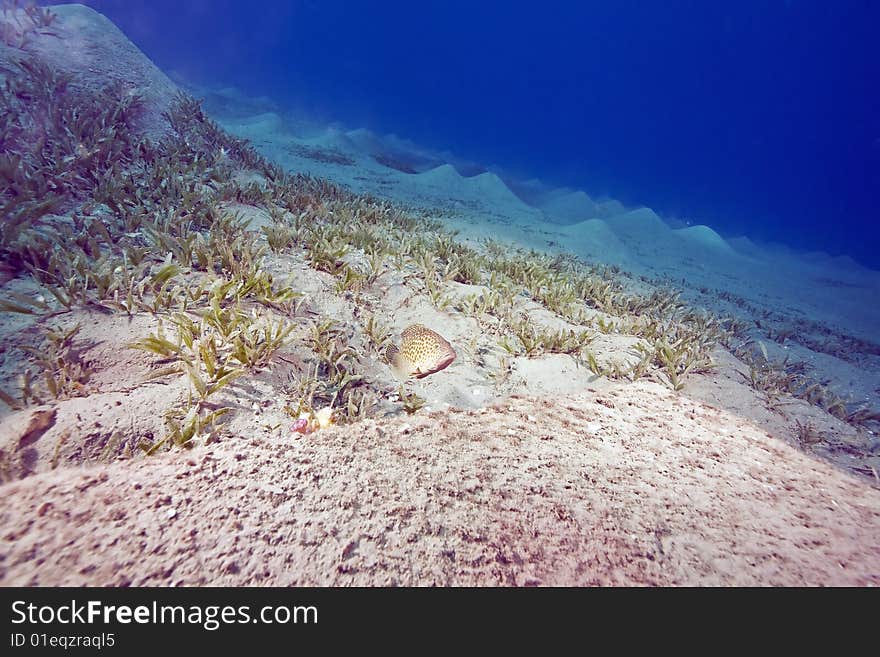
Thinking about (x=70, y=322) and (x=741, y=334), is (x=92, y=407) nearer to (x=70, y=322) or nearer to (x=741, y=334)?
(x=70, y=322)

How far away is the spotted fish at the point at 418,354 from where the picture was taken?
9.99ft

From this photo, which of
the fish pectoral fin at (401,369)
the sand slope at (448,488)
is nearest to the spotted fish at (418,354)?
the fish pectoral fin at (401,369)

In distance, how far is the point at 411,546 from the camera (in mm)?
1393

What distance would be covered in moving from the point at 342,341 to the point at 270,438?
130cm

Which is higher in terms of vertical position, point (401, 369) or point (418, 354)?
point (418, 354)

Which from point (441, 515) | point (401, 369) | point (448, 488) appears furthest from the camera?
point (401, 369)

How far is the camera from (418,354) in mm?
3072

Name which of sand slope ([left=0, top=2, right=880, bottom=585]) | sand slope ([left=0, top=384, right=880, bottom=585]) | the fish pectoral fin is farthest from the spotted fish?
sand slope ([left=0, top=384, right=880, bottom=585])

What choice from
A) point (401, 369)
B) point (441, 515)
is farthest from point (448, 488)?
point (401, 369)

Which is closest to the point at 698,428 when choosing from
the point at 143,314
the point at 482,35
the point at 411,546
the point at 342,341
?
the point at 411,546

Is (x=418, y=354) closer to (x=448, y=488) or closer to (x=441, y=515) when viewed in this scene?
(x=448, y=488)

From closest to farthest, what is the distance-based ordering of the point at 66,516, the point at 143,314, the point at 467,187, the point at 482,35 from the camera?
1. the point at 66,516
2. the point at 143,314
3. the point at 467,187
4. the point at 482,35

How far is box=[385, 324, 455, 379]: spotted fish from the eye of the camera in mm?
3045

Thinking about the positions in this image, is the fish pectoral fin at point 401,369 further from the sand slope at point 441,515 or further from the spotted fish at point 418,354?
the sand slope at point 441,515
